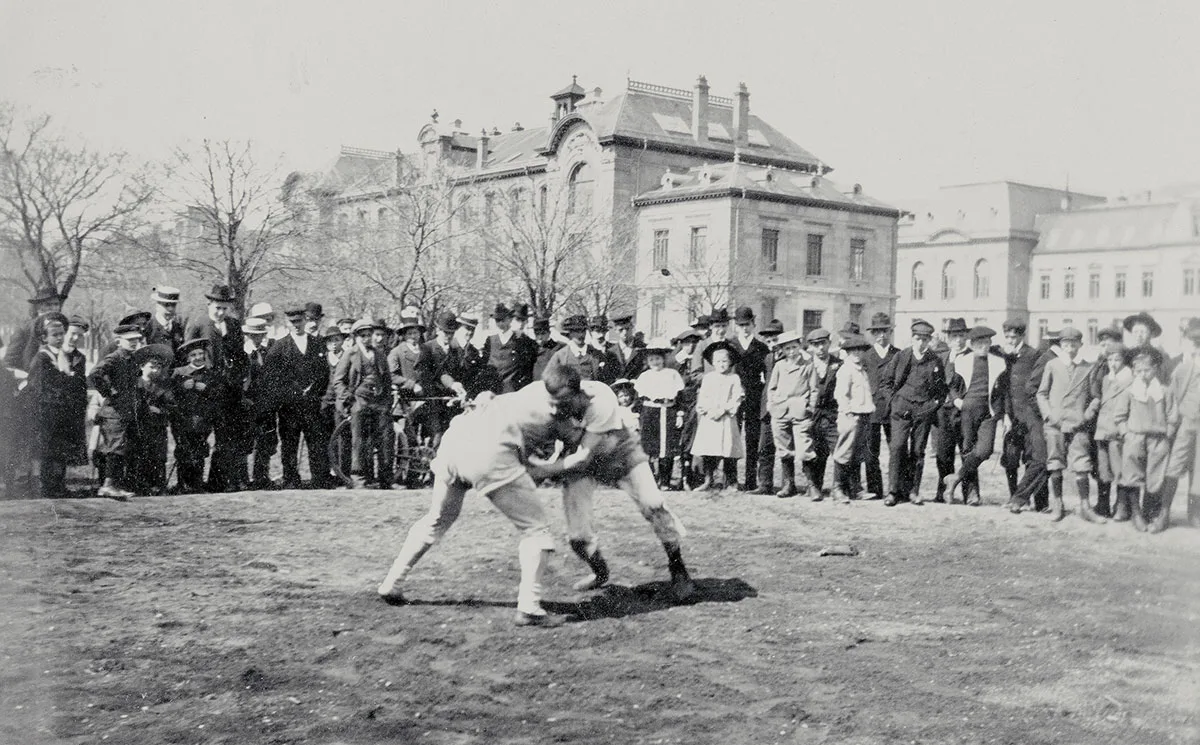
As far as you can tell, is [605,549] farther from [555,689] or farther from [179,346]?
[179,346]

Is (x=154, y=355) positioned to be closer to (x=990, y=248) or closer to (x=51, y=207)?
(x=51, y=207)

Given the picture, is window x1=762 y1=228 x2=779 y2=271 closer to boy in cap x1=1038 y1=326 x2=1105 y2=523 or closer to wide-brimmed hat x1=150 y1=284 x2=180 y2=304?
boy in cap x1=1038 y1=326 x2=1105 y2=523

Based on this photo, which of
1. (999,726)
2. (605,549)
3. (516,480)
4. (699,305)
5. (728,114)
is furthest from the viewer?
(728,114)

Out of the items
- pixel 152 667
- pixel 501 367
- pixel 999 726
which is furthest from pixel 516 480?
pixel 501 367

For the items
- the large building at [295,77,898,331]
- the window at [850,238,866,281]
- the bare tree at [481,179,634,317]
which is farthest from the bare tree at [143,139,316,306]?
the window at [850,238,866,281]

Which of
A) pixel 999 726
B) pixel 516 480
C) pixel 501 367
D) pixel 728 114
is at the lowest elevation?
pixel 999 726

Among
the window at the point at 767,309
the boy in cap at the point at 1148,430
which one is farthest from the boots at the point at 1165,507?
the window at the point at 767,309
